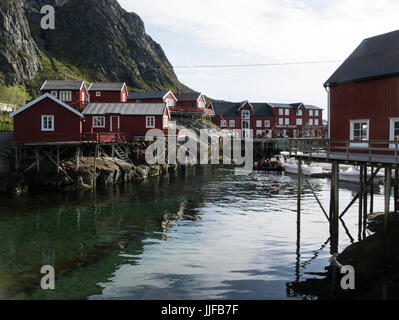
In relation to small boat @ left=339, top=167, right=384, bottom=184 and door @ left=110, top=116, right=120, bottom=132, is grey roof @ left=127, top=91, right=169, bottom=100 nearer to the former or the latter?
door @ left=110, top=116, right=120, bottom=132

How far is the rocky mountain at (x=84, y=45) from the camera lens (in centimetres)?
9519

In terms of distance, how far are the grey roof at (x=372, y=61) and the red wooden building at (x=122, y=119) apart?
25436 mm

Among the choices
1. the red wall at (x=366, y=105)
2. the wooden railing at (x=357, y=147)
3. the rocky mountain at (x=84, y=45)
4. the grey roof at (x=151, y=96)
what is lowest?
the wooden railing at (x=357, y=147)

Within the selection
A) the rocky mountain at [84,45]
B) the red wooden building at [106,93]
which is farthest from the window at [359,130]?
the rocky mountain at [84,45]

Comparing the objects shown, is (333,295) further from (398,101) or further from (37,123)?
(37,123)

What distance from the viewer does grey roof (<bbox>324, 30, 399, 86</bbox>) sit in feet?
59.0

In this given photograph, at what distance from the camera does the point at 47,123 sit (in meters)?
33.0

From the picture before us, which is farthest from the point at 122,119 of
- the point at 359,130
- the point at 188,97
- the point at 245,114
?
the point at 245,114

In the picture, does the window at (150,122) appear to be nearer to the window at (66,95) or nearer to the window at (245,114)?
the window at (66,95)

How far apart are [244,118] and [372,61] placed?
6666cm

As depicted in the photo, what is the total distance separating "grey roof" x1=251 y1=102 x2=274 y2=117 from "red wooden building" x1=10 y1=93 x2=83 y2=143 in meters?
60.3

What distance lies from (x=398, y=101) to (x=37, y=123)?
29.5 m

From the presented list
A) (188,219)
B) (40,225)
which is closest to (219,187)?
(188,219)
